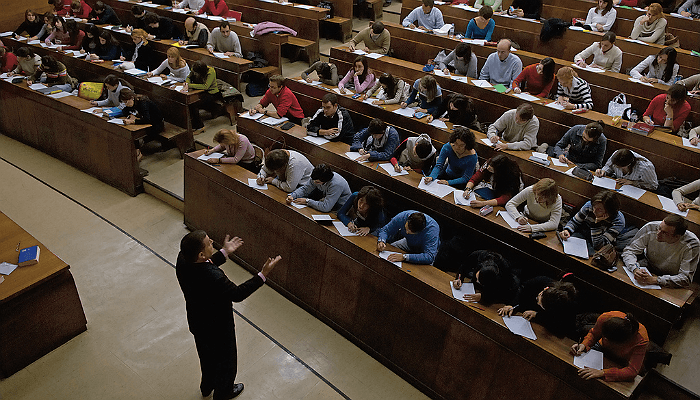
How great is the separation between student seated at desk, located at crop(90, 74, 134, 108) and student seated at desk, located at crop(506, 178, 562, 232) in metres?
4.34

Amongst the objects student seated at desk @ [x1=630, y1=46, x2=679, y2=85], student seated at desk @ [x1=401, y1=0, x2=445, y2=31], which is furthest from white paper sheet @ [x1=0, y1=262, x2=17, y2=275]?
student seated at desk @ [x1=630, y1=46, x2=679, y2=85]

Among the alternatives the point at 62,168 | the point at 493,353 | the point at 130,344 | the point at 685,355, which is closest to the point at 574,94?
the point at 685,355

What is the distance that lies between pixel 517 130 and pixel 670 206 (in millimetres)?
1389

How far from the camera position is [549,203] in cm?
351

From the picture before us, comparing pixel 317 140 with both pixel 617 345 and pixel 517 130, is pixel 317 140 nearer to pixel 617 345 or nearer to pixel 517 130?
pixel 517 130

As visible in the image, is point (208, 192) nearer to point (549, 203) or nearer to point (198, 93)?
point (198, 93)

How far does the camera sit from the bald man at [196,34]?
6.77 metres

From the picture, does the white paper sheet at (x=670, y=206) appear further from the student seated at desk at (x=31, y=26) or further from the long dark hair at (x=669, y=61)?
the student seated at desk at (x=31, y=26)

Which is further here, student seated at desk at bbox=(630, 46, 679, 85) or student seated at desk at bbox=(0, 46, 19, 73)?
student seated at desk at bbox=(0, 46, 19, 73)

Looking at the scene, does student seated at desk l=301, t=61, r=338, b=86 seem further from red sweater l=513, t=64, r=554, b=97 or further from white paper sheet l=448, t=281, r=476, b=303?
white paper sheet l=448, t=281, r=476, b=303

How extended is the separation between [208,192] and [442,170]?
211 cm

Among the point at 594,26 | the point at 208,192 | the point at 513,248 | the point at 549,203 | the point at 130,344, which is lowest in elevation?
the point at 130,344

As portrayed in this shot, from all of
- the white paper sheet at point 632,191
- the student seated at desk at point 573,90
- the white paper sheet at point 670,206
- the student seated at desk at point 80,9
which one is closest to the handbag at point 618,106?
the student seated at desk at point 573,90

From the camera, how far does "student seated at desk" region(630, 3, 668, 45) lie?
235 inches
